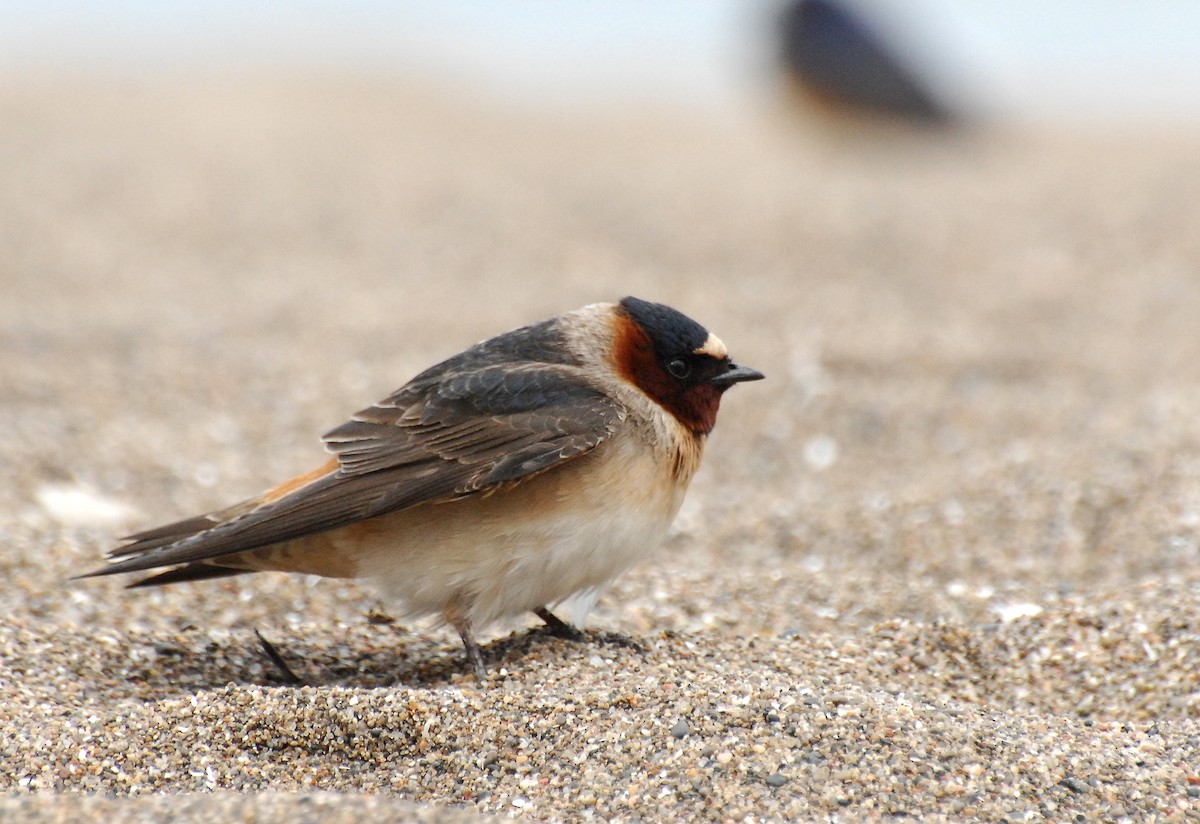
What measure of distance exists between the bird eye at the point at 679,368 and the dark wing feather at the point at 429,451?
286 mm

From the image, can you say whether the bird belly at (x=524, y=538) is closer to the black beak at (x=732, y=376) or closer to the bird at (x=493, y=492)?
the bird at (x=493, y=492)

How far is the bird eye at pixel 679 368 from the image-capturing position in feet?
15.1

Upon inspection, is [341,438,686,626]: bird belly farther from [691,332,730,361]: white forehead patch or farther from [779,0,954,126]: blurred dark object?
[779,0,954,126]: blurred dark object

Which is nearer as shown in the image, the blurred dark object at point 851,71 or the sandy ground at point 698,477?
the sandy ground at point 698,477

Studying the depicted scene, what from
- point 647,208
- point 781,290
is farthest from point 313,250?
point 781,290

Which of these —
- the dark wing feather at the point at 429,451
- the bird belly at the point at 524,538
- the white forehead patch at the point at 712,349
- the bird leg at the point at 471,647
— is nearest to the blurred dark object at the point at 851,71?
the white forehead patch at the point at 712,349

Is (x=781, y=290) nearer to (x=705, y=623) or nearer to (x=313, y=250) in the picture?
(x=313, y=250)

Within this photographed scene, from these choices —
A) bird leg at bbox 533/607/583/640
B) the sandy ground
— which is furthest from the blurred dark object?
bird leg at bbox 533/607/583/640

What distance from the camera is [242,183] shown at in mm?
11859

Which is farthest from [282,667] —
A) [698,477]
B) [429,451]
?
[698,477]

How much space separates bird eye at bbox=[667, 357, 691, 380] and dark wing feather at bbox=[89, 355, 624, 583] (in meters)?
0.29

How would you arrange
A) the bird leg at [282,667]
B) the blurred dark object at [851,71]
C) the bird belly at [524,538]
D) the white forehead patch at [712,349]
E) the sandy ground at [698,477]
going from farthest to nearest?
the blurred dark object at [851,71]
the white forehead patch at [712,349]
the bird leg at [282,667]
the bird belly at [524,538]
the sandy ground at [698,477]

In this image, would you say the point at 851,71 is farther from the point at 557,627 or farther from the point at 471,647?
the point at 471,647

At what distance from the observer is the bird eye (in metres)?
4.60
